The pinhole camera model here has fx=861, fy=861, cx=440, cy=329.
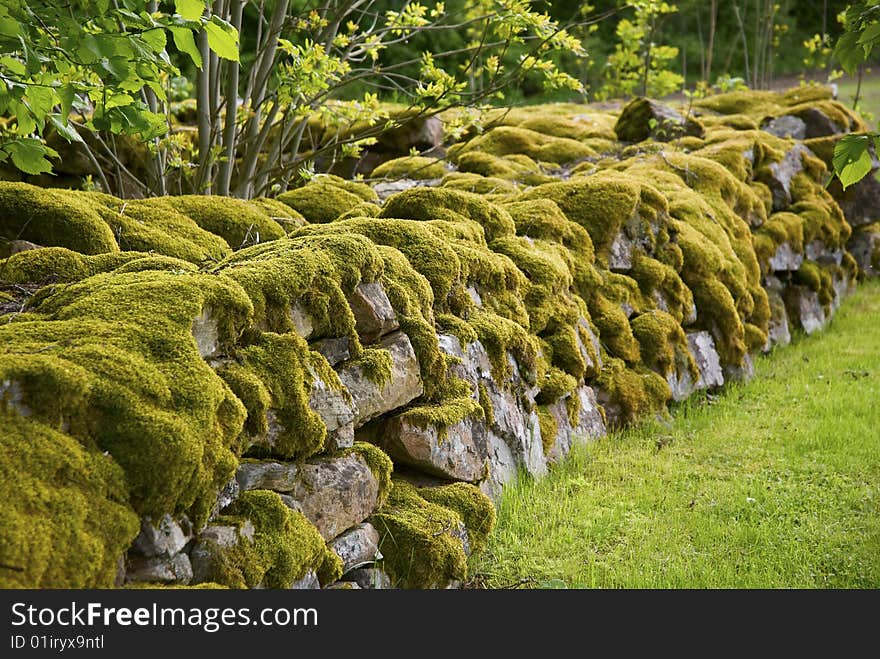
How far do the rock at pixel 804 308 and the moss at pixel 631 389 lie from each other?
402 centimetres

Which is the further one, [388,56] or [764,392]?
[388,56]

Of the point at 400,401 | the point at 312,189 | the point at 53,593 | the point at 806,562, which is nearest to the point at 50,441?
the point at 53,593

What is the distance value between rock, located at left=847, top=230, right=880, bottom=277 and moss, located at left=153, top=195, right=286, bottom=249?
1019 centimetres

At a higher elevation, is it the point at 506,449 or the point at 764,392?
the point at 506,449

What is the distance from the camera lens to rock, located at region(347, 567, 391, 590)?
13.9 feet

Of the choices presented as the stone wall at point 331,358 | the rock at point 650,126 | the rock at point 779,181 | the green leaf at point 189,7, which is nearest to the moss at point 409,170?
the stone wall at point 331,358

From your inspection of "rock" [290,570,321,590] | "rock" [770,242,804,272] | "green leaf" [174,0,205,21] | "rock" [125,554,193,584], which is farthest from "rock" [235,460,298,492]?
"rock" [770,242,804,272]

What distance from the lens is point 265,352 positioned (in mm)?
4125

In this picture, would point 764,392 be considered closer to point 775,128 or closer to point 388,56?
point 775,128

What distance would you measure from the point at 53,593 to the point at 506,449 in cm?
341

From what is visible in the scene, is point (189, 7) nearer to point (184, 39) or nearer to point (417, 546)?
point (184, 39)

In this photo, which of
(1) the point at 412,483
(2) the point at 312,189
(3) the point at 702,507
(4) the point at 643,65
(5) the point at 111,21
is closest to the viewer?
(5) the point at 111,21

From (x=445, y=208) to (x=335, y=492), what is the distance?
10.9 ft

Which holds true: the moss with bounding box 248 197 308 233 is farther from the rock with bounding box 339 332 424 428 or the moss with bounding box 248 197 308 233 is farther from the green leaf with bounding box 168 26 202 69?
the green leaf with bounding box 168 26 202 69
